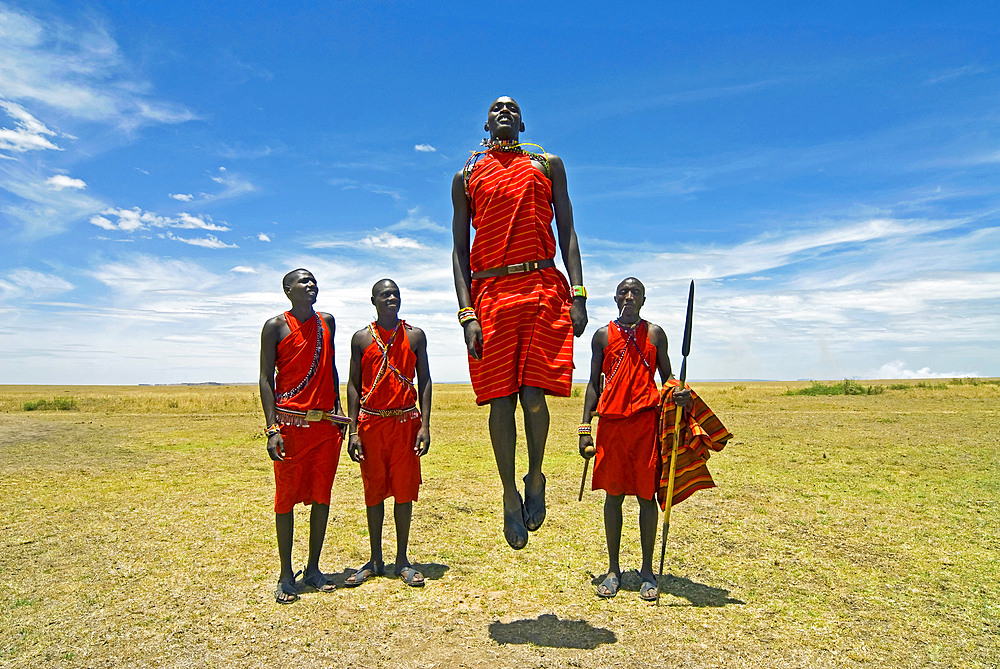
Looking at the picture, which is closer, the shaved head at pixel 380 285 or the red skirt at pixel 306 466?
the red skirt at pixel 306 466

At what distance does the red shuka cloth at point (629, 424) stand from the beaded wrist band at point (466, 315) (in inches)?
84.8

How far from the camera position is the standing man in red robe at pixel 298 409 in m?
6.43

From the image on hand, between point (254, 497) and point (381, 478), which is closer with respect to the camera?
point (381, 478)

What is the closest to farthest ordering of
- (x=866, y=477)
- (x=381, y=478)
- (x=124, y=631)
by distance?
1. (x=124, y=631)
2. (x=381, y=478)
3. (x=866, y=477)

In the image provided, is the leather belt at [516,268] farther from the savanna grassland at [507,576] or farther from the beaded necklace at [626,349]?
the savanna grassland at [507,576]

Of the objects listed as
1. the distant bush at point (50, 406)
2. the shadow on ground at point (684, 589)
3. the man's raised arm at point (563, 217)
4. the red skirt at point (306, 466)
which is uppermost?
the man's raised arm at point (563, 217)

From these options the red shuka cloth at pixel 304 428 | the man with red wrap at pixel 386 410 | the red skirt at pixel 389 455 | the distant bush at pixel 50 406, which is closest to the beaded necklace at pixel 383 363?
the man with red wrap at pixel 386 410

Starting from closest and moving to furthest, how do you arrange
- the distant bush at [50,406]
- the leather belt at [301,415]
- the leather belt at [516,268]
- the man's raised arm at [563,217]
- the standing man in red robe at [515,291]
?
the standing man in red robe at [515,291], the leather belt at [516,268], the man's raised arm at [563,217], the leather belt at [301,415], the distant bush at [50,406]

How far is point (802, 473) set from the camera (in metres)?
12.8

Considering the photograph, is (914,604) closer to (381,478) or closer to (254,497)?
(381,478)

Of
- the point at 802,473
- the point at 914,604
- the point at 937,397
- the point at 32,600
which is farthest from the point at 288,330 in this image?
the point at 937,397

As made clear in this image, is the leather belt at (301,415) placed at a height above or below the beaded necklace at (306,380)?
below

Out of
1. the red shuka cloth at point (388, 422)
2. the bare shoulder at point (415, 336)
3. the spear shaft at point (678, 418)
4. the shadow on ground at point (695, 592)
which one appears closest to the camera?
the spear shaft at point (678, 418)

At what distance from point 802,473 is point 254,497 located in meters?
9.85
